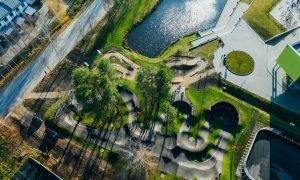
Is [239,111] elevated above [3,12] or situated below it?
below

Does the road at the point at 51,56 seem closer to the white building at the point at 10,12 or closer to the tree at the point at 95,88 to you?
the white building at the point at 10,12

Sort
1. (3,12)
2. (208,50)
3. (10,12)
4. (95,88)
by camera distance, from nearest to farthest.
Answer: (95,88)
(208,50)
(3,12)
(10,12)

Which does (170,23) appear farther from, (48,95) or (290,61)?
(48,95)

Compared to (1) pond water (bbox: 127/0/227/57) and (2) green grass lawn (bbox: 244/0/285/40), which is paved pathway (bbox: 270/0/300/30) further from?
(1) pond water (bbox: 127/0/227/57)

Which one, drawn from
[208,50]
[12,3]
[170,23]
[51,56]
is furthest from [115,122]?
[12,3]

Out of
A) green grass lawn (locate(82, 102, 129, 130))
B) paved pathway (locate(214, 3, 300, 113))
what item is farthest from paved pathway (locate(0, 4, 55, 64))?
paved pathway (locate(214, 3, 300, 113))

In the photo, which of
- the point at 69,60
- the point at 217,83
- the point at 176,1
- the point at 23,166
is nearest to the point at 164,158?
the point at 217,83

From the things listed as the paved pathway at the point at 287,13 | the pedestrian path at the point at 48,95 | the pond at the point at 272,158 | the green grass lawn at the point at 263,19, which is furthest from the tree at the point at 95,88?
the paved pathway at the point at 287,13
